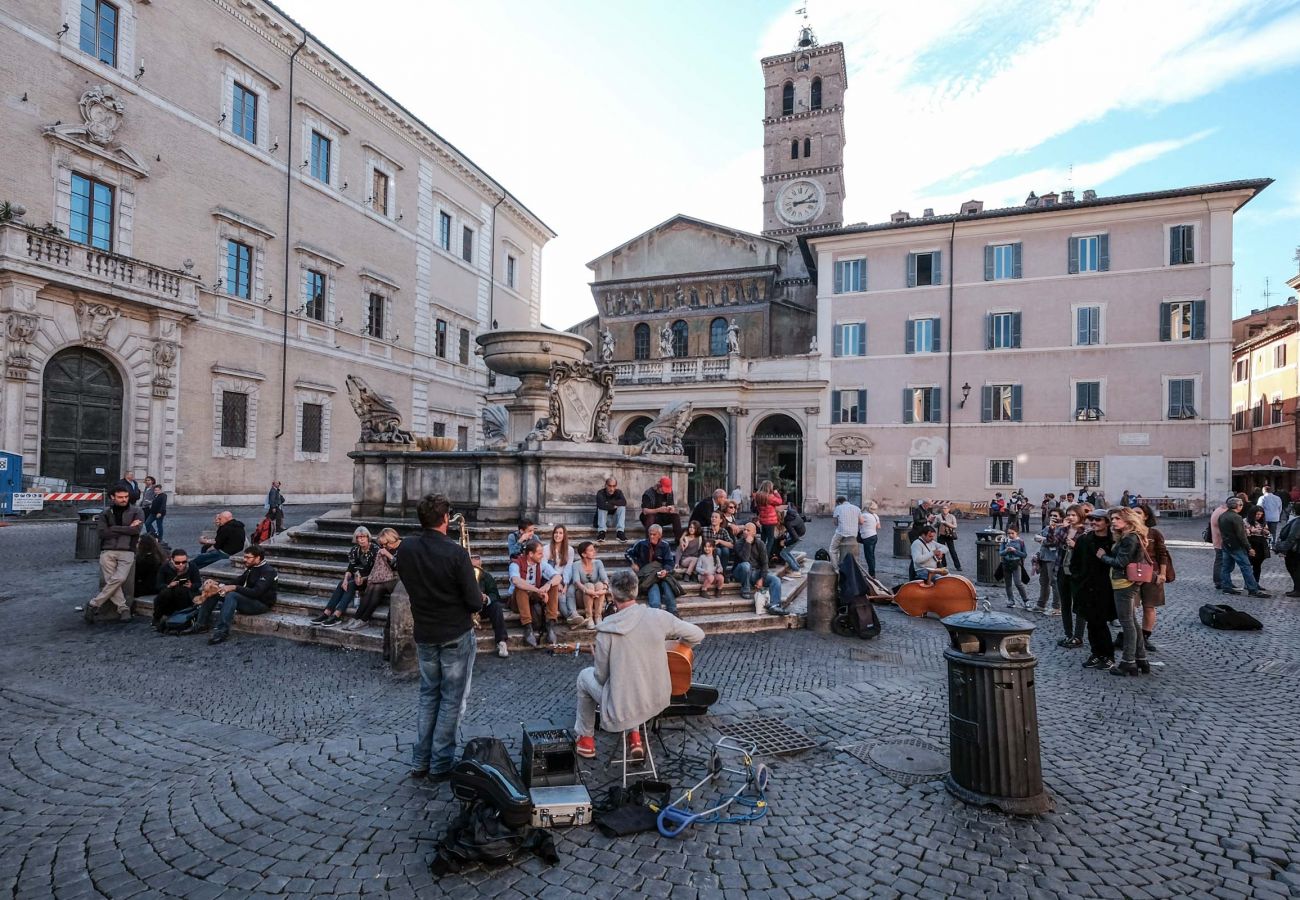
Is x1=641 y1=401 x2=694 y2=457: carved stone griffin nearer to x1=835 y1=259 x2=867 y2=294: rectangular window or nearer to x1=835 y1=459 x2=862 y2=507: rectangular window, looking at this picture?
x1=835 y1=459 x2=862 y2=507: rectangular window

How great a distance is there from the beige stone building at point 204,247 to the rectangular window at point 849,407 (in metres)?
19.4

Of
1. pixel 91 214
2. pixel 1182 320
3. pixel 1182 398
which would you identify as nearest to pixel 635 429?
pixel 91 214

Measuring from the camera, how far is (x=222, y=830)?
381 cm

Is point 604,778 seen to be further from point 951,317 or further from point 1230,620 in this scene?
point 951,317

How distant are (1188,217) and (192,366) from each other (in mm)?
38088

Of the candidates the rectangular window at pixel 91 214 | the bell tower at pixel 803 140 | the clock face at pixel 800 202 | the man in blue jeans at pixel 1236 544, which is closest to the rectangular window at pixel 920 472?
the man in blue jeans at pixel 1236 544

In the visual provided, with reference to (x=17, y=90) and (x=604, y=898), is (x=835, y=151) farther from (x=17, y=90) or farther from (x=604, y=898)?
(x=604, y=898)

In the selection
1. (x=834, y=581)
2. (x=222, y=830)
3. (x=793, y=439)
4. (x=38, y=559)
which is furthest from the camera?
(x=793, y=439)

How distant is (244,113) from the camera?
2439 cm

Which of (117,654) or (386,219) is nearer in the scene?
(117,654)

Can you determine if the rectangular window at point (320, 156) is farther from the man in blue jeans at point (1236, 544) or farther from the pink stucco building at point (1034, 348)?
the man in blue jeans at point (1236, 544)

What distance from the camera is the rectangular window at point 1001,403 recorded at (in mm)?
30422

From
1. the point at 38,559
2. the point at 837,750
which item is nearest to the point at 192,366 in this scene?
the point at 38,559

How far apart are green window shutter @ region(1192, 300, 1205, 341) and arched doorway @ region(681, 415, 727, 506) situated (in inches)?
780
